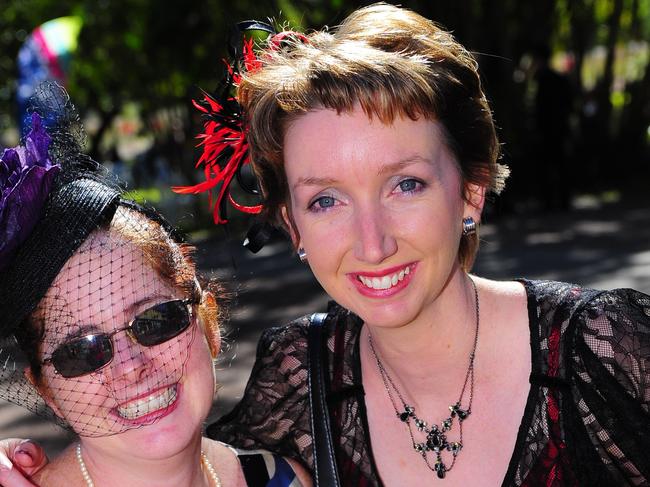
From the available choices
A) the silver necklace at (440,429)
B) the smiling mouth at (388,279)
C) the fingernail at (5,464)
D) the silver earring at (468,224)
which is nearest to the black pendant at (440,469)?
the silver necklace at (440,429)

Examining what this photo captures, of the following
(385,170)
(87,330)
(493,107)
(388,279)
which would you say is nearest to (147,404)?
(87,330)

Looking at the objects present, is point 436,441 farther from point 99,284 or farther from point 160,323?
point 99,284

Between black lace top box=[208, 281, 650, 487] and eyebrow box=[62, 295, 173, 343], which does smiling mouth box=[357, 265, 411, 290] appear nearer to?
black lace top box=[208, 281, 650, 487]

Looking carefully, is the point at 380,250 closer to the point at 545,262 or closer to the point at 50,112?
the point at 50,112

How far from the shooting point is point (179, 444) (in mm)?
2178

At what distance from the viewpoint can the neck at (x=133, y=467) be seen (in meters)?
2.21

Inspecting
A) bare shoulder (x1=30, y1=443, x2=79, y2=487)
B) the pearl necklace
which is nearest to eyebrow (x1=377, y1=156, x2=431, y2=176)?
the pearl necklace

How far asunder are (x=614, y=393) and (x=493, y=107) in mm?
7193

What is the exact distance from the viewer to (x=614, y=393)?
91.4 inches

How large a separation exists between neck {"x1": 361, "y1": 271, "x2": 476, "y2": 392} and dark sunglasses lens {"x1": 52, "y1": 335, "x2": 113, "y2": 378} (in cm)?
82

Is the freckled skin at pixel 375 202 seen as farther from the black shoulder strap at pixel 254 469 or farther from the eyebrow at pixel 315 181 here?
the black shoulder strap at pixel 254 469

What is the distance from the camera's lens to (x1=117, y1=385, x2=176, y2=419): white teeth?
84.8 inches

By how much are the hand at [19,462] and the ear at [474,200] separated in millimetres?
1325

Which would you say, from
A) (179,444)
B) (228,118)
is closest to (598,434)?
(179,444)
